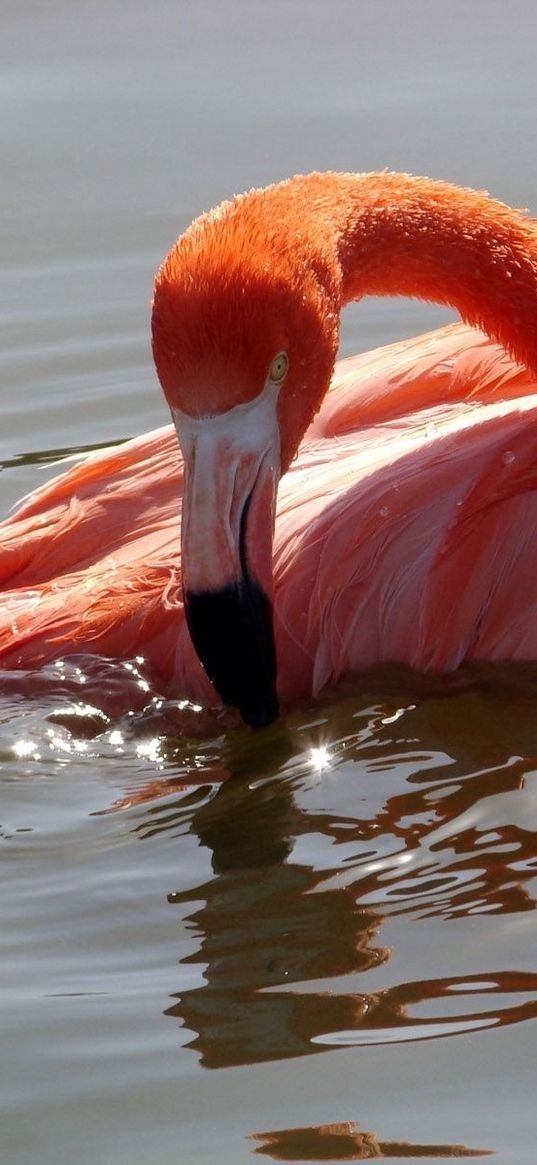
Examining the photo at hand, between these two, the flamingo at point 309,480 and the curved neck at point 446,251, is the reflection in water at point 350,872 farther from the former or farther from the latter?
the curved neck at point 446,251

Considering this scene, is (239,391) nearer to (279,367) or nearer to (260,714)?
(279,367)

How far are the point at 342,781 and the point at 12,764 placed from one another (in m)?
0.84

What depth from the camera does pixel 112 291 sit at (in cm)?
794

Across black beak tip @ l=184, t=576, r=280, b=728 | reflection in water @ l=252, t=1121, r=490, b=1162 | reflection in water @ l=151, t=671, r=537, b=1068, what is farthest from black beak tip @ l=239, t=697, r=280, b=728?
reflection in water @ l=252, t=1121, r=490, b=1162

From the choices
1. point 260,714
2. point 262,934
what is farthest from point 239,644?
point 262,934

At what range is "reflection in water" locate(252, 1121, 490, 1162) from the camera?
3.46 m

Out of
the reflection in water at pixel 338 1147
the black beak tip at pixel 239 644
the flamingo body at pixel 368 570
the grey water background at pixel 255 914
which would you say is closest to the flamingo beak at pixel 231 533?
the black beak tip at pixel 239 644

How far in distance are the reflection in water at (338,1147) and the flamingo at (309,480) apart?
4.25 ft

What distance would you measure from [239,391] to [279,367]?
0.47 ft

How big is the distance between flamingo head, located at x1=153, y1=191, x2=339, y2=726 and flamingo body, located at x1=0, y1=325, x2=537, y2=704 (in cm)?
25

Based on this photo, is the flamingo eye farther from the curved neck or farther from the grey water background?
the grey water background

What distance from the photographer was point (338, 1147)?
11.4 feet

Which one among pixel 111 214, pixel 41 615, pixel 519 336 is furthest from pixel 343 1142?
pixel 111 214

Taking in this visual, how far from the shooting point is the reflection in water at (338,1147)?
346cm
